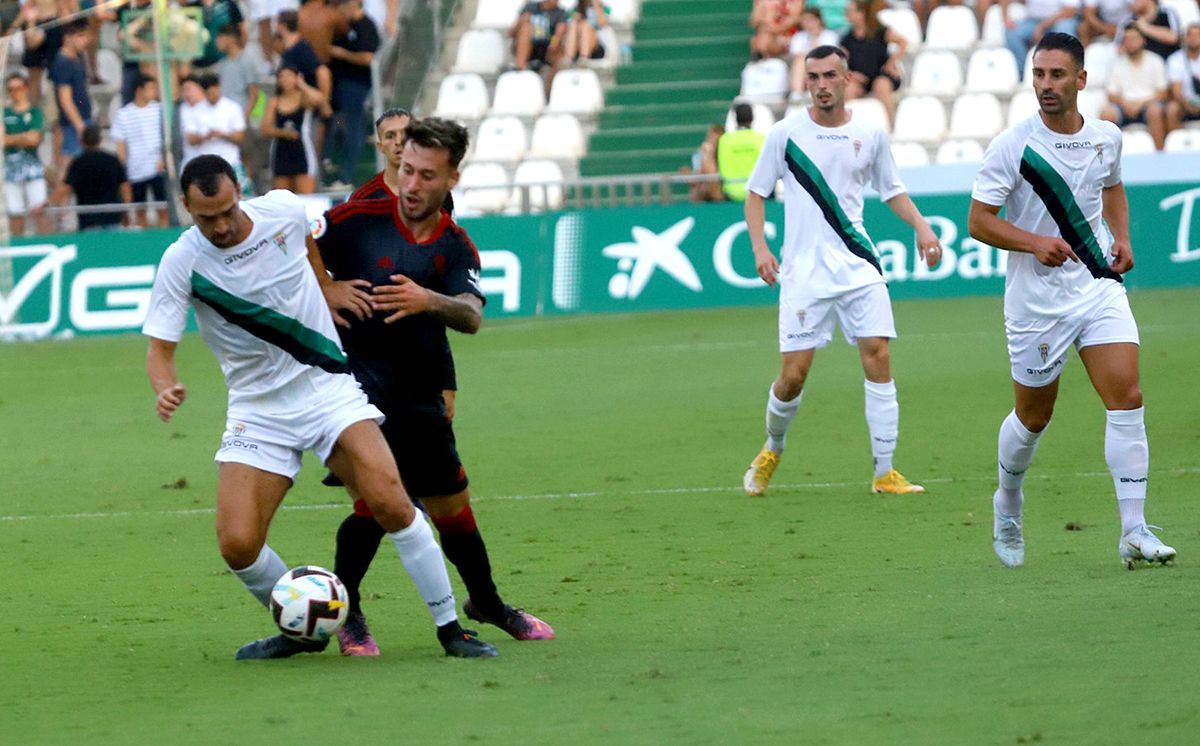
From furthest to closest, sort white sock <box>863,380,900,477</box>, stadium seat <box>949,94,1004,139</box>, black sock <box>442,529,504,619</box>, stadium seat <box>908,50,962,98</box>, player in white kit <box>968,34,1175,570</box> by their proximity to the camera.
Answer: stadium seat <box>908,50,962,98</box> → stadium seat <box>949,94,1004,139</box> → white sock <box>863,380,900,477</box> → player in white kit <box>968,34,1175,570</box> → black sock <box>442,529,504,619</box>

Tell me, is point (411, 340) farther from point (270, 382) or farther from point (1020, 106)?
point (1020, 106)

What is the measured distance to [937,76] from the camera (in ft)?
81.8

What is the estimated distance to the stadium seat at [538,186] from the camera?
2167 centimetres

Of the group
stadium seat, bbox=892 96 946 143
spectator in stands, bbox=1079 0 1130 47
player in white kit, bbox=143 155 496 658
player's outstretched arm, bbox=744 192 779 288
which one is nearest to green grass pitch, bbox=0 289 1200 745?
player in white kit, bbox=143 155 496 658

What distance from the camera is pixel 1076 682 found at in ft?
19.4

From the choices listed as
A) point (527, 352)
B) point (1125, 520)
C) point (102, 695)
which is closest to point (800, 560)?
point (1125, 520)

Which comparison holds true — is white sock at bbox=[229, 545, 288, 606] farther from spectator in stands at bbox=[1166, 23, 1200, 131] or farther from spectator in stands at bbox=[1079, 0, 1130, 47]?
spectator in stands at bbox=[1079, 0, 1130, 47]

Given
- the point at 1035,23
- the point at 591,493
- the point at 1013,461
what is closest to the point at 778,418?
the point at 591,493

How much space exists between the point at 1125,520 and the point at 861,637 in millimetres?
1761

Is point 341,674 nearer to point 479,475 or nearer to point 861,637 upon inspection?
point 861,637

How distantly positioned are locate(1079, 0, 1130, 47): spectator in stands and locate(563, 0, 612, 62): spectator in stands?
6290mm

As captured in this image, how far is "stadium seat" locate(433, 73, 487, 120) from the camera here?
1035 inches

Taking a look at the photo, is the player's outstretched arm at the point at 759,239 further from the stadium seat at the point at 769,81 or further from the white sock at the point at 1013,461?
the stadium seat at the point at 769,81

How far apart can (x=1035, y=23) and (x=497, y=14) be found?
7462mm
